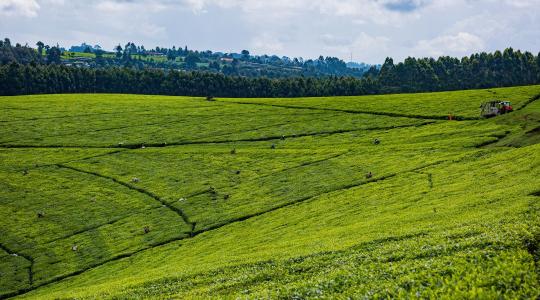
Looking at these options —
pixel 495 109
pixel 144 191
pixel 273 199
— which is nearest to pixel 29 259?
pixel 144 191

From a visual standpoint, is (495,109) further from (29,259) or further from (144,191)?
(29,259)

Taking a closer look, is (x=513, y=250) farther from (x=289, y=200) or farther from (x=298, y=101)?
(x=298, y=101)

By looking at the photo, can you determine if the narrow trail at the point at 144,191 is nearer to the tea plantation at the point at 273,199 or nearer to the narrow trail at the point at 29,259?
the tea plantation at the point at 273,199

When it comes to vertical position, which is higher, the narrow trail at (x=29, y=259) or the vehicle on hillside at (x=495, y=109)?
the vehicle on hillside at (x=495, y=109)

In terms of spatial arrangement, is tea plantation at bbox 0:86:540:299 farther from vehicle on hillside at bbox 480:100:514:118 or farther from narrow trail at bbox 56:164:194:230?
vehicle on hillside at bbox 480:100:514:118

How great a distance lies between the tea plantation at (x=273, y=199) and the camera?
33.1m

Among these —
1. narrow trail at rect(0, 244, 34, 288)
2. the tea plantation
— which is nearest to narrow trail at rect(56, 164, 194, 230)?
the tea plantation

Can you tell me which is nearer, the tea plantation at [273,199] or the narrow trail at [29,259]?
the tea plantation at [273,199]

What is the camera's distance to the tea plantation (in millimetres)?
33062

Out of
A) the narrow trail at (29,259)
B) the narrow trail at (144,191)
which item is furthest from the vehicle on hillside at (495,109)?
the narrow trail at (29,259)

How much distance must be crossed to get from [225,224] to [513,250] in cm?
4838

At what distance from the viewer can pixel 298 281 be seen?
111ft

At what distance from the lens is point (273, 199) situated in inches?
3132

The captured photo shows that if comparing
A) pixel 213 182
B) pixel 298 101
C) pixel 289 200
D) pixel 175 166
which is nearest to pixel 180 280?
pixel 289 200
